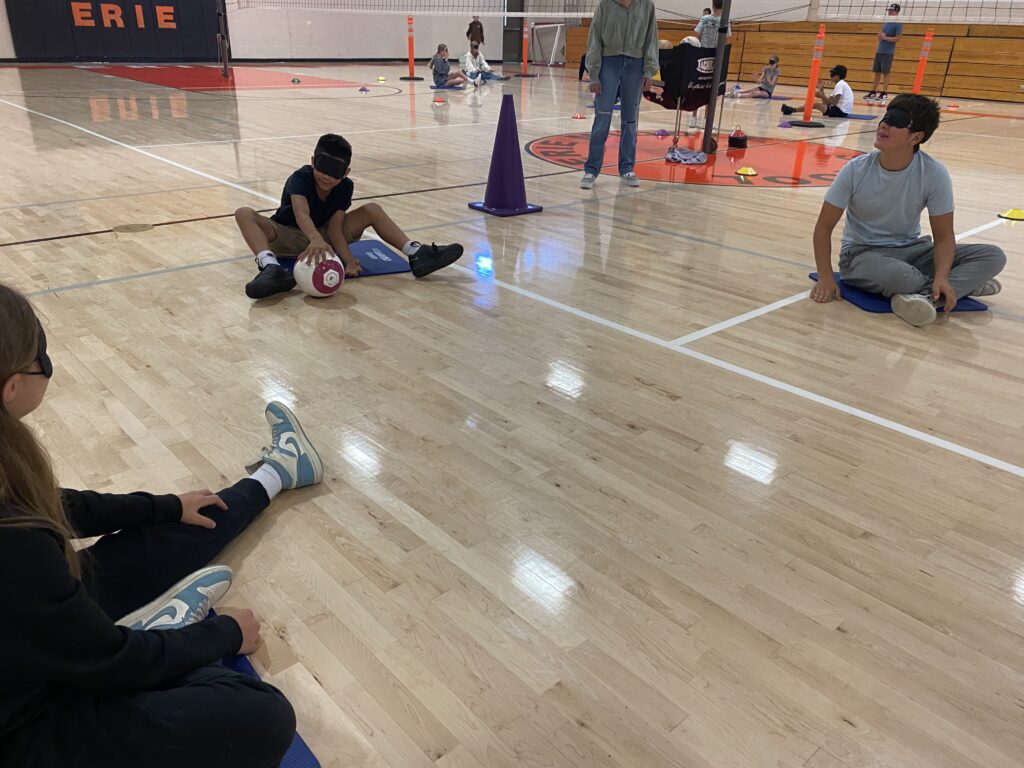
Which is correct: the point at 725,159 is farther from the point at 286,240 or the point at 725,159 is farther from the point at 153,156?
the point at 153,156

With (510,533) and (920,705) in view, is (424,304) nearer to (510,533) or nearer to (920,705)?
(510,533)

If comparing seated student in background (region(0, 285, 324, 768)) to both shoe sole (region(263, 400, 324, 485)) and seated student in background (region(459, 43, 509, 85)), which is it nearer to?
shoe sole (region(263, 400, 324, 485))

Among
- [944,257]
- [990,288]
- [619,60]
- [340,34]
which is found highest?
[619,60]

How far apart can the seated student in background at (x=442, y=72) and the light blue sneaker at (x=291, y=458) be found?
44.3 ft

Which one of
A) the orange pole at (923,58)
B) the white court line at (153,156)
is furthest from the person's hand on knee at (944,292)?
the orange pole at (923,58)

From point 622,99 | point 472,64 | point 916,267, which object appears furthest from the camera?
point 472,64

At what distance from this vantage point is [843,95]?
11.9m

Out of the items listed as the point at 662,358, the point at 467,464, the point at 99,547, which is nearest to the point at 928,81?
the point at 662,358

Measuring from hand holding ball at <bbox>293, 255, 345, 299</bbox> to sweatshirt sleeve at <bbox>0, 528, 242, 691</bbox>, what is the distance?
2620 millimetres

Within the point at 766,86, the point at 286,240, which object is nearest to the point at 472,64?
the point at 766,86

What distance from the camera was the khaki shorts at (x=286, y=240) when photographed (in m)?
4.16

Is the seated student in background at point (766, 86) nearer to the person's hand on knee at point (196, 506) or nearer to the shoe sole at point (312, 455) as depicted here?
the shoe sole at point (312, 455)

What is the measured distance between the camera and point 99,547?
1.78 metres

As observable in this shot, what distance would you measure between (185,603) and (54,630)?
2.02ft
